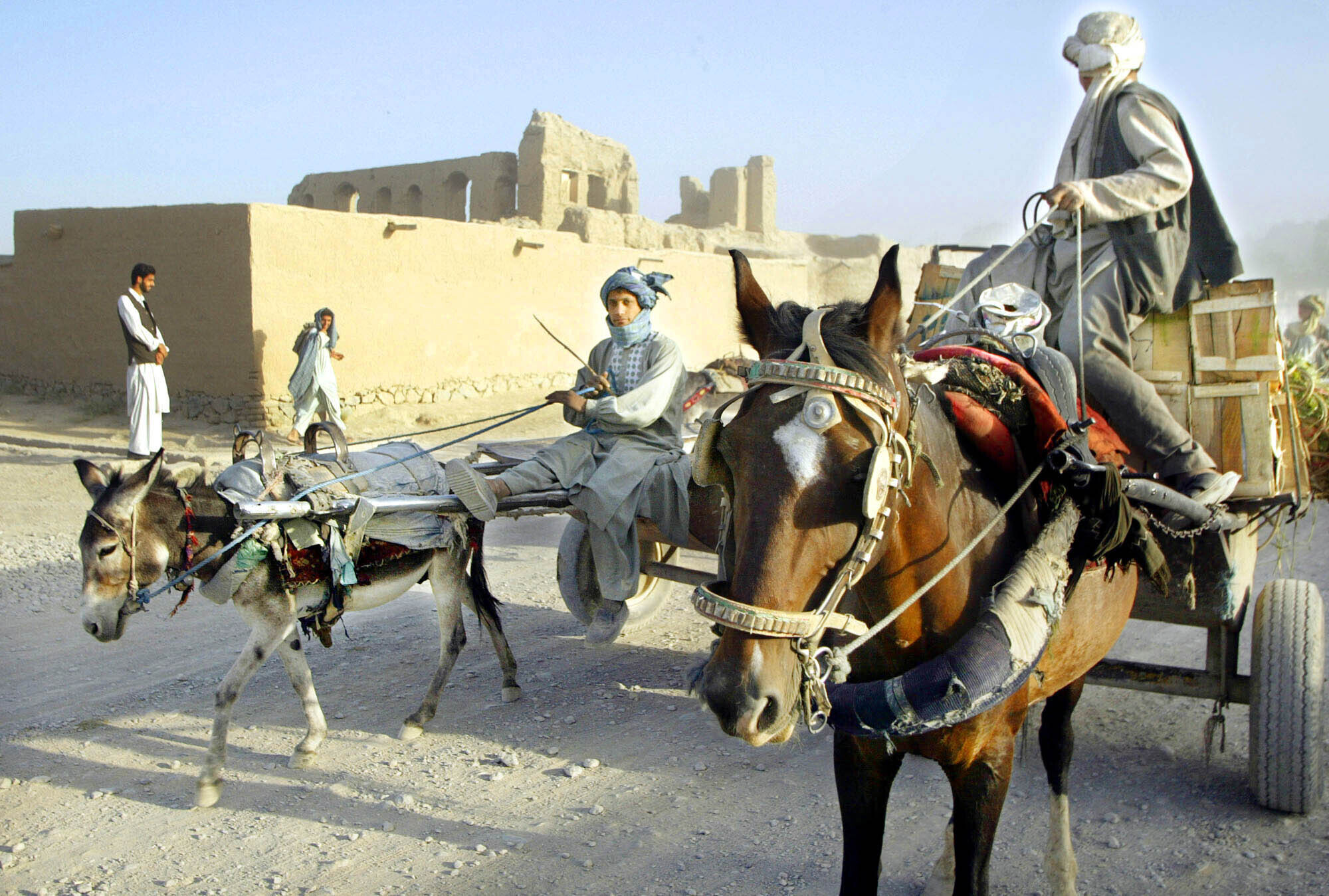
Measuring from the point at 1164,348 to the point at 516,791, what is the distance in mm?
3300

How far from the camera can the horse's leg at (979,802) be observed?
2.52 metres

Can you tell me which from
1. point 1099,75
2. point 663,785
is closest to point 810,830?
point 663,785

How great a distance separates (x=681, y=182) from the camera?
38.7m

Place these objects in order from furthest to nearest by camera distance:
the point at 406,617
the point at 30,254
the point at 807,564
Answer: the point at 30,254, the point at 406,617, the point at 807,564

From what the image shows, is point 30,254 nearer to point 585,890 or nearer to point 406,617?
point 406,617

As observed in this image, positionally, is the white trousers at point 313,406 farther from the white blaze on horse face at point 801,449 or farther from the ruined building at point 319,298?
the white blaze on horse face at point 801,449

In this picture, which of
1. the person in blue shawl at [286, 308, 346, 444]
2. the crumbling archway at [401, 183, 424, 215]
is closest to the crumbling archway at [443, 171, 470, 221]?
the crumbling archway at [401, 183, 424, 215]

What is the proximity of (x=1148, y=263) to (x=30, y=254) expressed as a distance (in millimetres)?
18875

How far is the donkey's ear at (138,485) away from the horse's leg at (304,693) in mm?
904

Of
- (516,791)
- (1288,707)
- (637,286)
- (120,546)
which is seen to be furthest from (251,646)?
(1288,707)

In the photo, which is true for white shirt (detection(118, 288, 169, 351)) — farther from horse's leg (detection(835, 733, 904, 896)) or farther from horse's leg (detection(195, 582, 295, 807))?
horse's leg (detection(835, 733, 904, 896))

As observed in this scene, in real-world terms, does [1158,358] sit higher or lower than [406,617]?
higher

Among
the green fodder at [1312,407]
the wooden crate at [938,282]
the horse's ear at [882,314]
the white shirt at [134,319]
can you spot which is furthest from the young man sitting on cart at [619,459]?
the white shirt at [134,319]

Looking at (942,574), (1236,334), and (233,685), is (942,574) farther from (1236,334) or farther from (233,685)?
(233,685)
